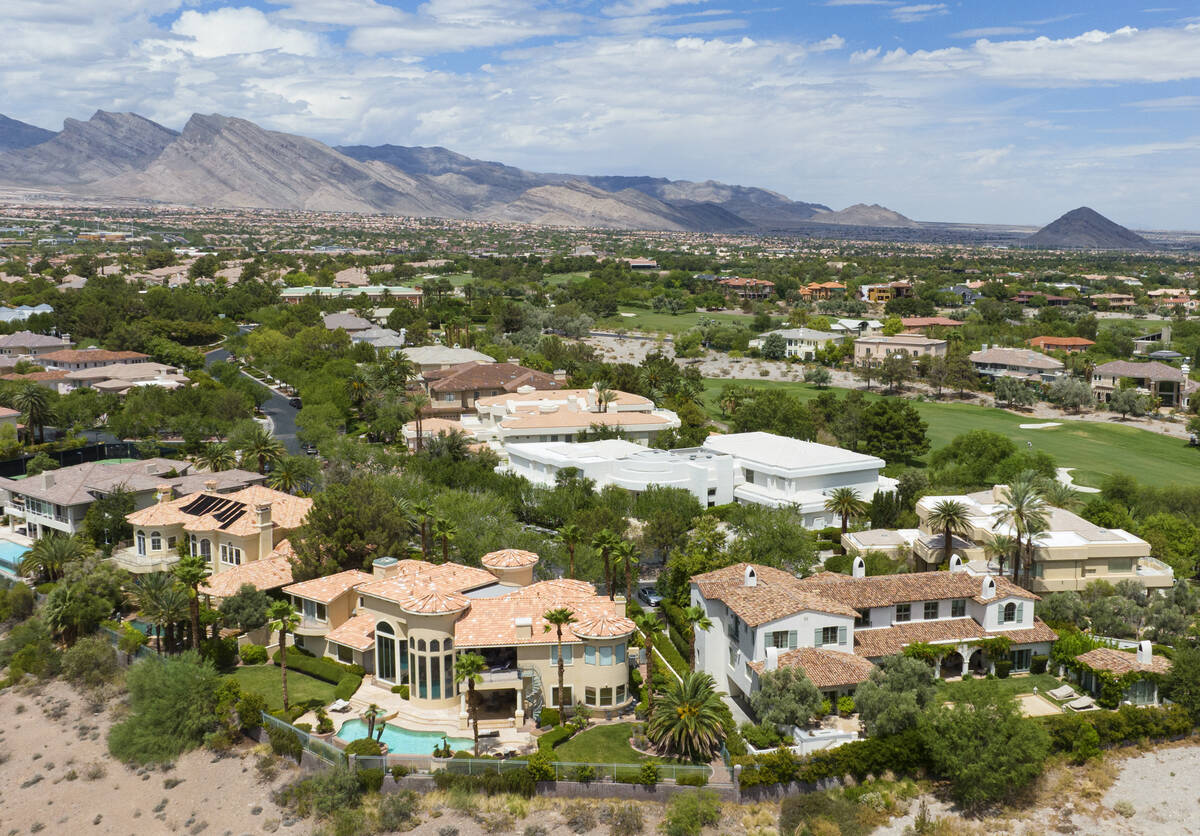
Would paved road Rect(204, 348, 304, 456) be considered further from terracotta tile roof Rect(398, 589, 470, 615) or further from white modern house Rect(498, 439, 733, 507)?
terracotta tile roof Rect(398, 589, 470, 615)

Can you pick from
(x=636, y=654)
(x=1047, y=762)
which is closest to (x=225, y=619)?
(x=636, y=654)

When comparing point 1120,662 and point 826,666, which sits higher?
point 826,666

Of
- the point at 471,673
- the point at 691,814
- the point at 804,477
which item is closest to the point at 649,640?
the point at 471,673

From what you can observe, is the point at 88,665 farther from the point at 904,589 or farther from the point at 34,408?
the point at 34,408

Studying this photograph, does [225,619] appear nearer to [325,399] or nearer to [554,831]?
[554,831]

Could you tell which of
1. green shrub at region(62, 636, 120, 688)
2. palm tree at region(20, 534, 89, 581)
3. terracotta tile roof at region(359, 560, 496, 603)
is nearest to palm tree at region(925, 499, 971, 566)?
terracotta tile roof at region(359, 560, 496, 603)

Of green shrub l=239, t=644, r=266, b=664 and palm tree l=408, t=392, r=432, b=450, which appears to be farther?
palm tree l=408, t=392, r=432, b=450

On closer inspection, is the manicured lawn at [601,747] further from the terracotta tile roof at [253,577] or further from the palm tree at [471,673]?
the terracotta tile roof at [253,577]
